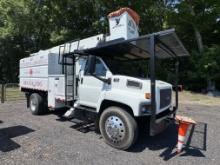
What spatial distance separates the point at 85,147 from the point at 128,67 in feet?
8.39

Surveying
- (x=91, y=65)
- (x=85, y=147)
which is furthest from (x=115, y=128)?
(x=91, y=65)

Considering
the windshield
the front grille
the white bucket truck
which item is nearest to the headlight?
the white bucket truck

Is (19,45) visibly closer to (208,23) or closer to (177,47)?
(208,23)

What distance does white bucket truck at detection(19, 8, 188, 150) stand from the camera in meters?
4.89

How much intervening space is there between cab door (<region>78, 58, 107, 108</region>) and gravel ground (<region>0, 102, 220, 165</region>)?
3.02 feet

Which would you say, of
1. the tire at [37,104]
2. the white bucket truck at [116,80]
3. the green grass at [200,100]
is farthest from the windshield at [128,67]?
the green grass at [200,100]

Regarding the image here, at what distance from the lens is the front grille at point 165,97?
5.33m

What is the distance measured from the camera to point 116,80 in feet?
17.7

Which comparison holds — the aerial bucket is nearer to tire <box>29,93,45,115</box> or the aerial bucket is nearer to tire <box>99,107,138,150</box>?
tire <box>99,107,138,150</box>

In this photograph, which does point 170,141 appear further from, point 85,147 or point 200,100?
point 200,100

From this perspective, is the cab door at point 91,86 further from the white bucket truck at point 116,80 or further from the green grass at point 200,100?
the green grass at point 200,100

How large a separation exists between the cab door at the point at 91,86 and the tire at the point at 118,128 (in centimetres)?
62

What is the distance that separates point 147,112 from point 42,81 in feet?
14.7

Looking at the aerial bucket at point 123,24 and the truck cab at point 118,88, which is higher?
the aerial bucket at point 123,24
